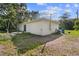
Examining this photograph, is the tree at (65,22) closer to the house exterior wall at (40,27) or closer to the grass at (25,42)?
the house exterior wall at (40,27)

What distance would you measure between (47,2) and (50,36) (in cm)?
32

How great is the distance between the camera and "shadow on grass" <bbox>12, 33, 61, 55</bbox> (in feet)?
8.30

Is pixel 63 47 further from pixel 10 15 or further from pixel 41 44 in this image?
pixel 10 15

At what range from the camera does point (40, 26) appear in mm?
2553

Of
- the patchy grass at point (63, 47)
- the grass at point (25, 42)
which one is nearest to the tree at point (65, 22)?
the patchy grass at point (63, 47)

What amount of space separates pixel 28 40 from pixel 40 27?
17cm

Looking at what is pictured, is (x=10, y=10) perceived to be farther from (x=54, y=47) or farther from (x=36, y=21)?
(x=54, y=47)

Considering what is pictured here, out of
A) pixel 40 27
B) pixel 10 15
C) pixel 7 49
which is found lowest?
pixel 7 49

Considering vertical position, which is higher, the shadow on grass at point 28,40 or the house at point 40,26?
the house at point 40,26

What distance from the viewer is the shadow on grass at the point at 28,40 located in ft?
8.30

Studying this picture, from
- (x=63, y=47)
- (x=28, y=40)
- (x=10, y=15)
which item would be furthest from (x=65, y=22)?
(x=10, y=15)

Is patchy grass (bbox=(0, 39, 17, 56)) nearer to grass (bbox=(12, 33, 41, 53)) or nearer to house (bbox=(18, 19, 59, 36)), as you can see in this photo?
grass (bbox=(12, 33, 41, 53))

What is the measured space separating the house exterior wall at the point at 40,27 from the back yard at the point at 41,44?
4cm

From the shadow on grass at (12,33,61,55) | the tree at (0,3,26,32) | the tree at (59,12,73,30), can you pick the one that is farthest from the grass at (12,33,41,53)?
the tree at (59,12,73,30)
